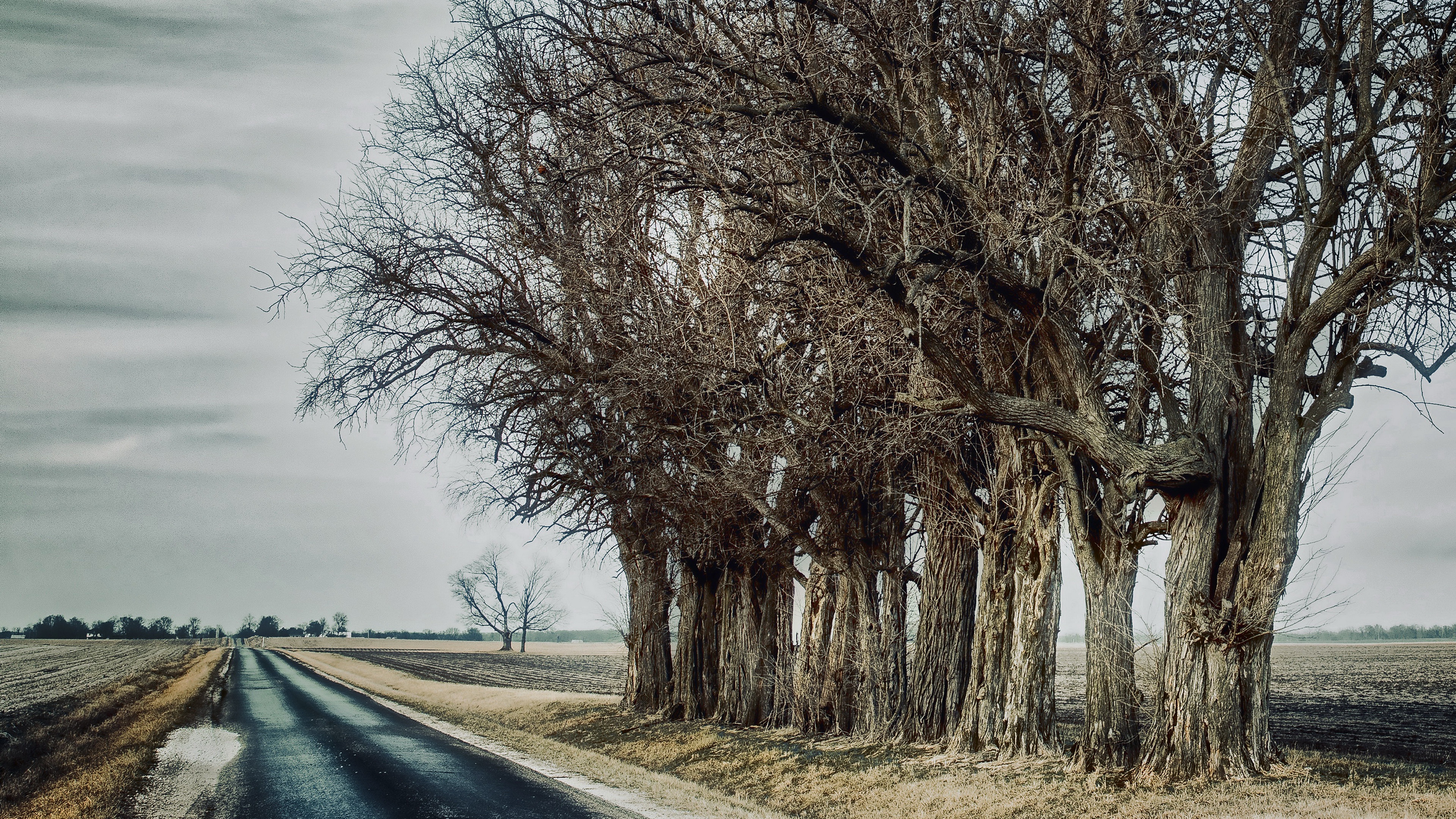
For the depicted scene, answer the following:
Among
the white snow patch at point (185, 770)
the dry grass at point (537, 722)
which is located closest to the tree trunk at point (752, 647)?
the dry grass at point (537, 722)

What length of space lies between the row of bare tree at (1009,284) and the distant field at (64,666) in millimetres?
22127

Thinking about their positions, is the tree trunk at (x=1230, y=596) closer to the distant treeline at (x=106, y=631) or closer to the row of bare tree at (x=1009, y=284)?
the row of bare tree at (x=1009, y=284)

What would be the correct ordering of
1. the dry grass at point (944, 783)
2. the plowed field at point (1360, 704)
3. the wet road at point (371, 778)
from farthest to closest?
the plowed field at point (1360, 704) < the wet road at point (371, 778) < the dry grass at point (944, 783)

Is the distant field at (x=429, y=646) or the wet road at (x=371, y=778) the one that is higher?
the wet road at (x=371, y=778)

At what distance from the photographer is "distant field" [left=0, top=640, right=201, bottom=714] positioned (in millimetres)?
30359

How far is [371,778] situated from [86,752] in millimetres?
6308

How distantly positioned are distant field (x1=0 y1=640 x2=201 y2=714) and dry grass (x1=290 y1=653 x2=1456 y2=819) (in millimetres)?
19112

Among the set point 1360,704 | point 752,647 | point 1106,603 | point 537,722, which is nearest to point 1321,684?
point 1360,704

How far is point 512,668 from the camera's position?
60.0 metres

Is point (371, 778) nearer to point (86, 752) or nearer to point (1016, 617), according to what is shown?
point (86, 752)

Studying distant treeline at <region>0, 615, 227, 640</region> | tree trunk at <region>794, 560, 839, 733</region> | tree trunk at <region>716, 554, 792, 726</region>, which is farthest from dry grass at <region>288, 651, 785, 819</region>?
distant treeline at <region>0, 615, 227, 640</region>

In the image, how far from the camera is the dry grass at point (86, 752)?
33.6 feet

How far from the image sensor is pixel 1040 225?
874 cm

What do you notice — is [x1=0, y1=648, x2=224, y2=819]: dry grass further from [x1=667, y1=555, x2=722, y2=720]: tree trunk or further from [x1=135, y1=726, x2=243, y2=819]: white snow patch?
[x1=667, y1=555, x2=722, y2=720]: tree trunk
